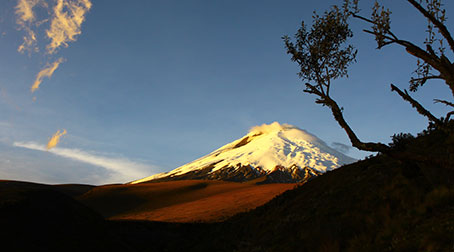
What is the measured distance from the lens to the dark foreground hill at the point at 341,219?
8745mm

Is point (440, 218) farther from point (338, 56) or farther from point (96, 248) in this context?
point (96, 248)

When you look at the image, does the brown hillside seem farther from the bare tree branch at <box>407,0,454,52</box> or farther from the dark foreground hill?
the bare tree branch at <box>407,0,454,52</box>

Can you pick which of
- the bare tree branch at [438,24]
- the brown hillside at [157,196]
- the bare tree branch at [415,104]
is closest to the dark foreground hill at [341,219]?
the bare tree branch at [415,104]

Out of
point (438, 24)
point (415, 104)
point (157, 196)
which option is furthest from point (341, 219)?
point (157, 196)

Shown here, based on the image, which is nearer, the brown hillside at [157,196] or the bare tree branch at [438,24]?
the bare tree branch at [438,24]

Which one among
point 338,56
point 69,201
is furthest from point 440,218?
point 69,201

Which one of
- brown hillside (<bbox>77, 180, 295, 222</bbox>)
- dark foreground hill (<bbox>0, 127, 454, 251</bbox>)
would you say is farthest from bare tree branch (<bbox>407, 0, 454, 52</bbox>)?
brown hillside (<bbox>77, 180, 295, 222</bbox>)

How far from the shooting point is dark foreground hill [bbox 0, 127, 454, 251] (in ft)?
28.7

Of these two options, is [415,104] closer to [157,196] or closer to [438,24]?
[438,24]

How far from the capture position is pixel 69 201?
1811 cm

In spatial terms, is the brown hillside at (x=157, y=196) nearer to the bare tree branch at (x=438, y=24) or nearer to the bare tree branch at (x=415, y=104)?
the bare tree branch at (x=415, y=104)

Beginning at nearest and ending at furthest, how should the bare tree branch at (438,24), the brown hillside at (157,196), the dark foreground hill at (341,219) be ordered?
the bare tree branch at (438,24) < the dark foreground hill at (341,219) < the brown hillside at (157,196)

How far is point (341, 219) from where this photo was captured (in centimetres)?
1272

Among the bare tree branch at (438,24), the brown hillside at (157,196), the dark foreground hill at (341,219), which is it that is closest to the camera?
the bare tree branch at (438,24)
